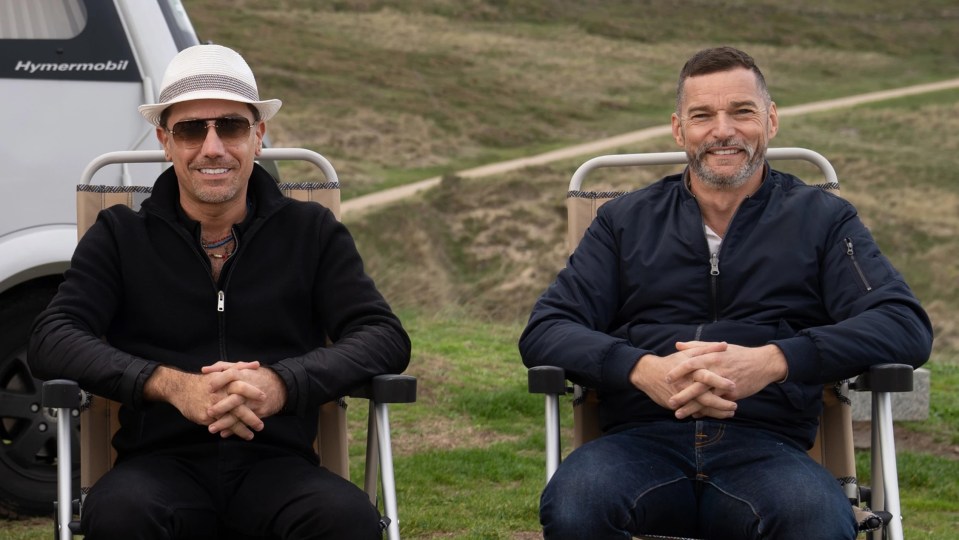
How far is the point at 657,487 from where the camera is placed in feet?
11.3

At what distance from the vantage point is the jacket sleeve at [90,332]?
3.45 m

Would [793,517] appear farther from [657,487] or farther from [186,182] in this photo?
[186,182]

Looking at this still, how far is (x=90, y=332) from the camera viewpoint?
A: 357cm

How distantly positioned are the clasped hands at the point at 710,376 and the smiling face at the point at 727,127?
1.81 ft

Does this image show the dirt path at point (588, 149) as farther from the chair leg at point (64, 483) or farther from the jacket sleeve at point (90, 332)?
the chair leg at point (64, 483)

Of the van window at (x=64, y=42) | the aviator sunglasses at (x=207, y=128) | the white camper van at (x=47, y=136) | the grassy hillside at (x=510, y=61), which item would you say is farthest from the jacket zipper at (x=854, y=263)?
the grassy hillside at (x=510, y=61)

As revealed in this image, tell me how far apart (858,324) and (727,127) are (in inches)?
26.7

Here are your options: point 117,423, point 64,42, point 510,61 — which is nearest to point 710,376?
point 117,423

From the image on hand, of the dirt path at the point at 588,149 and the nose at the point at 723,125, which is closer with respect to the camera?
the nose at the point at 723,125

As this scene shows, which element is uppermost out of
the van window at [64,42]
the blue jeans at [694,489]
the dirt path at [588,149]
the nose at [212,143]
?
the dirt path at [588,149]

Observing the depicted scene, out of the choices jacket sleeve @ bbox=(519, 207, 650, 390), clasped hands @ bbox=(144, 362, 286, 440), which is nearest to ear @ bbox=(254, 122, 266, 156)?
clasped hands @ bbox=(144, 362, 286, 440)

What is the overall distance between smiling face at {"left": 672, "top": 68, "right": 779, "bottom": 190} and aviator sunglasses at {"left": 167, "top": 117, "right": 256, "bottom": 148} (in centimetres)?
123

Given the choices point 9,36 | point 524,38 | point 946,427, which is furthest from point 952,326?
point 524,38

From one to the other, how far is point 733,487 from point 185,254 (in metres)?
1.53
